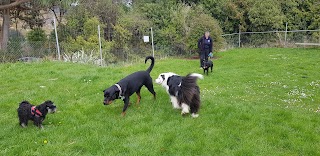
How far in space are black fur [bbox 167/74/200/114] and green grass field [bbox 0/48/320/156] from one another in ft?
0.90

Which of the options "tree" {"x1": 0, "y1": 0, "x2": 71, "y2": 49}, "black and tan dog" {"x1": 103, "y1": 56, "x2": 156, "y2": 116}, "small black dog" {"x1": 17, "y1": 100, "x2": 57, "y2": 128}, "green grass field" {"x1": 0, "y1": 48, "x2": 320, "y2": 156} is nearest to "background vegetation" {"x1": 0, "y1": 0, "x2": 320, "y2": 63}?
"tree" {"x1": 0, "y1": 0, "x2": 71, "y2": 49}

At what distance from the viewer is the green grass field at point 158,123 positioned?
4.12 metres

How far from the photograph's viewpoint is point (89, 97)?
666 cm

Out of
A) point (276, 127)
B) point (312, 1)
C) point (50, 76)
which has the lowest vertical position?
point (276, 127)

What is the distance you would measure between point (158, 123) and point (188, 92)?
0.87 metres

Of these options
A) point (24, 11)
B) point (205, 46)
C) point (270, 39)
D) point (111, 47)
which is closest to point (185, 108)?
point (205, 46)

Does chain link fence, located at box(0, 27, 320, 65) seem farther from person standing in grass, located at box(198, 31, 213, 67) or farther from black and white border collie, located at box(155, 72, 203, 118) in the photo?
black and white border collie, located at box(155, 72, 203, 118)

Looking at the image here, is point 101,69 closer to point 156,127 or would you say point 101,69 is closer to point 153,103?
point 153,103

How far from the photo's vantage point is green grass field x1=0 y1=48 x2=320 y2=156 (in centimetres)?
412

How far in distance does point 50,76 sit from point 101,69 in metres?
1.83

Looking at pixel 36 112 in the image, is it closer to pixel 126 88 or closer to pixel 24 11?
pixel 126 88

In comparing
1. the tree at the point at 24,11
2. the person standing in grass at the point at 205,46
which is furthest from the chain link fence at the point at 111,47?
the person standing in grass at the point at 205,46

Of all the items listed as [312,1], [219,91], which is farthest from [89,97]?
[312,1]

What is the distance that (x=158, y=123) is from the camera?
5125mm
